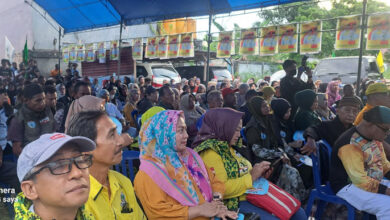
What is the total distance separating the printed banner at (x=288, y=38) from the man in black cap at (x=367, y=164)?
481 centimetres

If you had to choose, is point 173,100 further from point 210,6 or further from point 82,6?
point 82,6

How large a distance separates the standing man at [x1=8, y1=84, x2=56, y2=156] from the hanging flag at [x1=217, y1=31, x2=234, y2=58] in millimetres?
5739

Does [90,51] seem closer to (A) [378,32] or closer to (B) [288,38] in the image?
(B) [288,38]

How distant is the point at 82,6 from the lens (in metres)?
12.2

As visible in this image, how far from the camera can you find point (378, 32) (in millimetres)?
5832

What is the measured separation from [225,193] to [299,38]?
591 centimetres

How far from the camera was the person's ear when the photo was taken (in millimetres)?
1428

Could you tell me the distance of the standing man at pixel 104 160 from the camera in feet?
6.52

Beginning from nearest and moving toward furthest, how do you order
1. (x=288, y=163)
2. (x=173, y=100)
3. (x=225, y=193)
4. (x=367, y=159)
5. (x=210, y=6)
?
(x=225, y=193) < (x=367, y=159) < (x=288, y=163) < (x=173, y=100) < (x=210, y=6)

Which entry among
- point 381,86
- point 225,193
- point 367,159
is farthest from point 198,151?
point 381,86

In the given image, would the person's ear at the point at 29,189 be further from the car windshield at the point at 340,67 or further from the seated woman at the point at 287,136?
the car windshield at the point at 340,67

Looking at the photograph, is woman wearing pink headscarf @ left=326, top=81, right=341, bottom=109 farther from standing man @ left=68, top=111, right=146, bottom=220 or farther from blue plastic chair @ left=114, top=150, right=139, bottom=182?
standing man @ left=68, top=111, right=146, bottom=220

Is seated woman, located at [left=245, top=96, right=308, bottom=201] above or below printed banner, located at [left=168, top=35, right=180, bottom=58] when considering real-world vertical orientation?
below

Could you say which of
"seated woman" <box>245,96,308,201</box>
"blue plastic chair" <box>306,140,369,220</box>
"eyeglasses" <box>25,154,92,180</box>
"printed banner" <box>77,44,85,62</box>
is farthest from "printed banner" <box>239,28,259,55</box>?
"printed banner" <box>77,44,85,62</box>
